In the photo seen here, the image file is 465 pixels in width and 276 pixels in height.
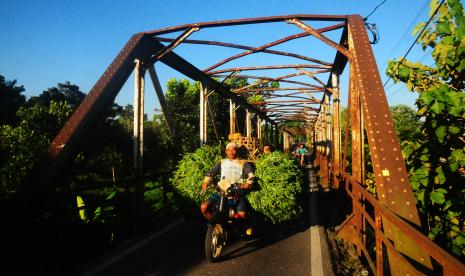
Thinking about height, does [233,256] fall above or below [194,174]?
below

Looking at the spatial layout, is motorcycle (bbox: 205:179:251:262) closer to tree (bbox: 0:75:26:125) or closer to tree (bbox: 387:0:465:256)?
tree (bbox: 387:0:465:256)

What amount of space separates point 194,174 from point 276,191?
5.02 feet

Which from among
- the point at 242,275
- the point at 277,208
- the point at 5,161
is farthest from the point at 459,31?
the point at 5,161

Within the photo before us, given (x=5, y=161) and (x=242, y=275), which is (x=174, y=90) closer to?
(x=5, y=161)

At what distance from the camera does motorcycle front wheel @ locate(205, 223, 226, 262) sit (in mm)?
4844

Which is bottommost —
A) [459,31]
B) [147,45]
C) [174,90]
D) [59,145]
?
[59,145]

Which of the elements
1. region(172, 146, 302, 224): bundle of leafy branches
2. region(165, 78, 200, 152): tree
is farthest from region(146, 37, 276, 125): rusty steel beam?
region(165, 78, 200, 152): tree

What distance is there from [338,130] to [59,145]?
7335mm

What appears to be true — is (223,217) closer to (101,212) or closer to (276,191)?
(276,191)

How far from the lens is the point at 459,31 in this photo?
11.8 ft

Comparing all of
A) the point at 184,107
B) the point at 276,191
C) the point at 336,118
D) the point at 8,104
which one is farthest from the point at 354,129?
the point at 8,104

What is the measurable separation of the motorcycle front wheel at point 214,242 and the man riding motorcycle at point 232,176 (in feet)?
0.83

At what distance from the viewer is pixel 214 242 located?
16.8 ft

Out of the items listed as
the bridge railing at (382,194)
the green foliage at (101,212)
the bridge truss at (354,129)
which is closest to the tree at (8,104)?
the bridge truss at (354,129)
